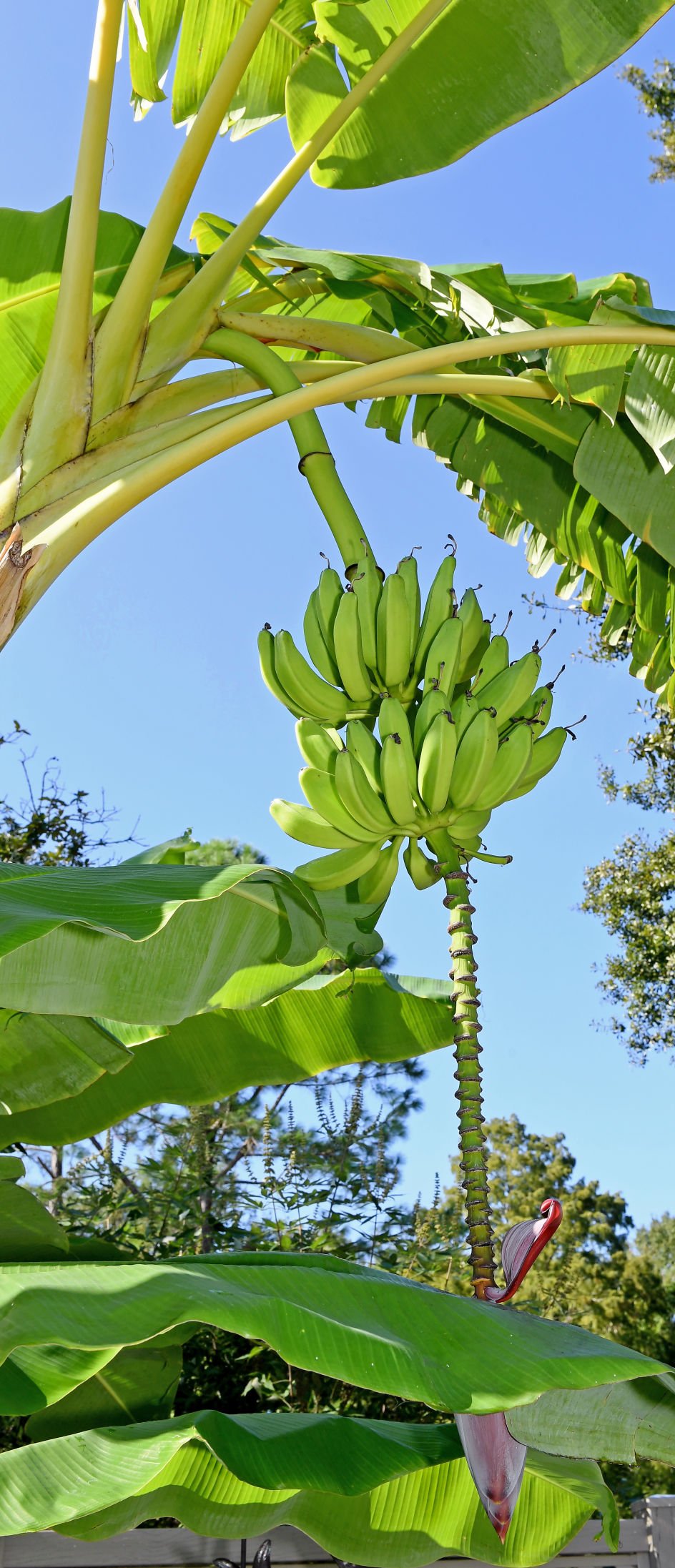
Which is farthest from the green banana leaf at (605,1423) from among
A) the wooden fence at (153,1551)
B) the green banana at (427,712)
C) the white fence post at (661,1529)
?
the white fence post at (661,1529)

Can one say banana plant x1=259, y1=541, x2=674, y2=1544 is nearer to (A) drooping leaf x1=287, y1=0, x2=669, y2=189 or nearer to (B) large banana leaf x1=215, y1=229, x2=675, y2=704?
(B) large banana leaf x1=215, y1=229, x2=675, y2=704

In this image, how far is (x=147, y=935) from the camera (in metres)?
1.16

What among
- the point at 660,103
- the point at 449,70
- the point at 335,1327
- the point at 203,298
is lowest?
the point at 335,1327

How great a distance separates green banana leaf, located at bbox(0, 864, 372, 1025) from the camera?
1225 mm

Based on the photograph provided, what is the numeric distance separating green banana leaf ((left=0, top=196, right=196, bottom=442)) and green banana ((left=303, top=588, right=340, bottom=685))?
895 millimetres

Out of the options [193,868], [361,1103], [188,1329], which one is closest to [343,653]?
[193,868]

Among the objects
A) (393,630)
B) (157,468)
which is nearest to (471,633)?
(393,630)

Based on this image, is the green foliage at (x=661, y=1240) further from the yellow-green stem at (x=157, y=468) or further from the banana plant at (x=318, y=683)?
the yellow-green stem at (x=157, y=468)

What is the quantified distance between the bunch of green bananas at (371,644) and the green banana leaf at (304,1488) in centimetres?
98

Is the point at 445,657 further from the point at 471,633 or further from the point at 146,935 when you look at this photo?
the point at 146,935

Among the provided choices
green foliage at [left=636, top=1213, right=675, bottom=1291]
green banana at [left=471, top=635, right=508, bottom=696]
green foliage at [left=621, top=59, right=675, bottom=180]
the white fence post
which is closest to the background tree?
green foliage at [left=621, top=59, right=675, bottom=180]

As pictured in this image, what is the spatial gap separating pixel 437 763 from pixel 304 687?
0.30 m

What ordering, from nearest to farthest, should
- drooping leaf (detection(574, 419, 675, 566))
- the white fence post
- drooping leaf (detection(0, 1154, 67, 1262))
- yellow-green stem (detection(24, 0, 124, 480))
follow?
yellow-green stem (detection(24, 0, 124, 480)), drooping leaf (detection(0, 1154, 67, 1262)), drooping leaf (detection(574, 419, 675, 566)), the white fence post

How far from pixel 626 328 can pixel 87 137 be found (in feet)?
3.02
